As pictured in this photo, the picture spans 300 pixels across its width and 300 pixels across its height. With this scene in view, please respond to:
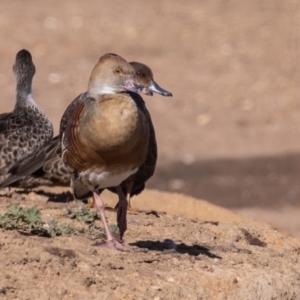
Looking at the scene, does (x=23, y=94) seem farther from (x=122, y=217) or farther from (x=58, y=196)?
(x=122, y=217)

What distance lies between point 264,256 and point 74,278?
1555mm

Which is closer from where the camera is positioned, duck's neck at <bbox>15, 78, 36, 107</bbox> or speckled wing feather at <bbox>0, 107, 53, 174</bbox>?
speckled wing feather at <bbox>0, 107, 53, 174</bbox>

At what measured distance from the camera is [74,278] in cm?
555

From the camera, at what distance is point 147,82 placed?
6.60 meters

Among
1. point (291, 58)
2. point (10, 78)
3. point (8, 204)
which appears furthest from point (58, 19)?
point (8, 204)

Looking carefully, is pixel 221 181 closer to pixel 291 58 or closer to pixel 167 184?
pixel 167 184

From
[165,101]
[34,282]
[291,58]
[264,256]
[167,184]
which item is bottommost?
[34,282]

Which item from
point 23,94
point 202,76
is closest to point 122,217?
point 23,94

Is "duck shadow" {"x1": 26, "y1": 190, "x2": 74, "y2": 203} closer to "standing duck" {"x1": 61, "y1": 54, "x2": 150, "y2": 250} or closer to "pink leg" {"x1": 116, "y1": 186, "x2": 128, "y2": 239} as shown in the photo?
"pink leg" {"x1": 116, "y1": 186, "x2": 128, "y2": 239}

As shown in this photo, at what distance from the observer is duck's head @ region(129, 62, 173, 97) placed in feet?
20.0

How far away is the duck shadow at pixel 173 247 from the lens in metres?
6.52

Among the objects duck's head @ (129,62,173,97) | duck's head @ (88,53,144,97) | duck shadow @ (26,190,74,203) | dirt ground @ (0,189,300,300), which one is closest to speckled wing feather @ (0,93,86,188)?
duck shadow @ (26,190,74,203)

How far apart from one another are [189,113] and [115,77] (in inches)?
460

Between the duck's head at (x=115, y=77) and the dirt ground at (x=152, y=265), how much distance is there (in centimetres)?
97
